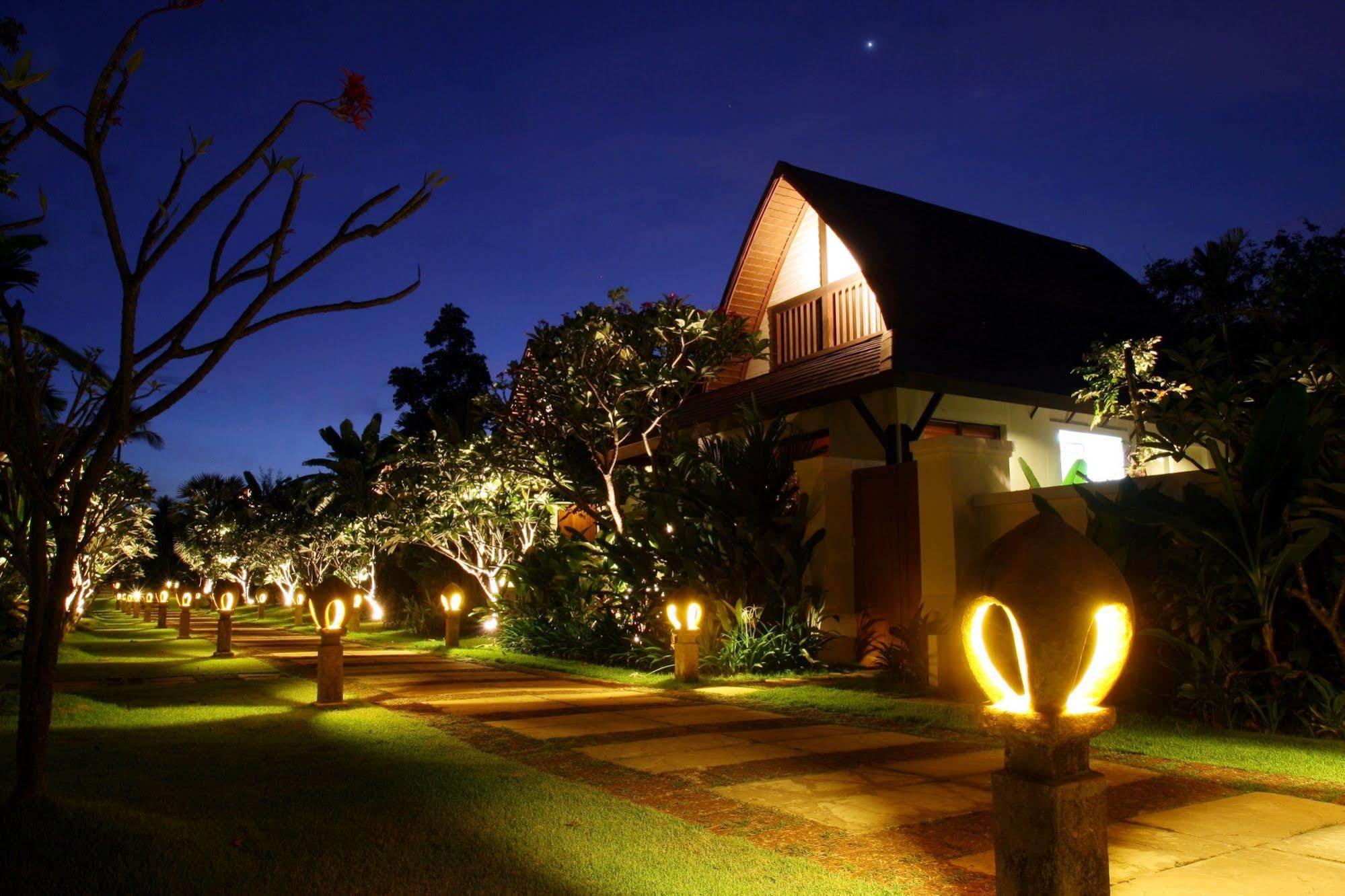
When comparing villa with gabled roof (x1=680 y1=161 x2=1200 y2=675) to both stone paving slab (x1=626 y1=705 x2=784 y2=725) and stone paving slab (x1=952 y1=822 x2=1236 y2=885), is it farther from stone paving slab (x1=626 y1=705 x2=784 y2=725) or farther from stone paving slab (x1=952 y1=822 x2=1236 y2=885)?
stone paving slab (x1=952 y1=822 x2=1236 y2=885)

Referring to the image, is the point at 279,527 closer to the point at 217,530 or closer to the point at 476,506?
the point at 217,530

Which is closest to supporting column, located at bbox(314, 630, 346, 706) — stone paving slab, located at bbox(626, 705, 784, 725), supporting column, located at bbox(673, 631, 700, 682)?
stone paving slab, located at bbox(626, 705, 784, 725)

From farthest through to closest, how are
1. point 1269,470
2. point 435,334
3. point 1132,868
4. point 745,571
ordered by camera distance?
point 435,334, point 745,571, point 1269,470, point 1132,868

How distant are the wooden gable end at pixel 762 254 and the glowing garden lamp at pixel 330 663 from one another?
27.5 ft

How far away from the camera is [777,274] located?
17.2 metres

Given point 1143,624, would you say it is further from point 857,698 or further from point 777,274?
point 777,274

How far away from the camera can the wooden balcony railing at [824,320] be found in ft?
49.2

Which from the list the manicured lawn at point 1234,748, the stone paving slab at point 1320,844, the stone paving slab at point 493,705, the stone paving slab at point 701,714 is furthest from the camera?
the stone paving slab at point 493,705

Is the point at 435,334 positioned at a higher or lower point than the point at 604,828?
higher

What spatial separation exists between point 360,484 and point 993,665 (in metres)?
27.3

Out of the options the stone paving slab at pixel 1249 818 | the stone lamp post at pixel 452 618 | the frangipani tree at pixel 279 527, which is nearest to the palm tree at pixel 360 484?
the frangipani tree at pixel 279 527

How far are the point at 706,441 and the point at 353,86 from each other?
9.89 metres

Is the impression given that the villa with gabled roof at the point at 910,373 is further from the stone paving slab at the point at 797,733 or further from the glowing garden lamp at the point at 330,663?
the glowing garden lamp at the point at 330,663

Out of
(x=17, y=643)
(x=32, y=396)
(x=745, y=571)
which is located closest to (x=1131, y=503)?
(x=745, y=571)
